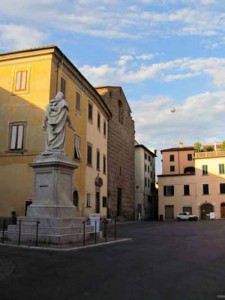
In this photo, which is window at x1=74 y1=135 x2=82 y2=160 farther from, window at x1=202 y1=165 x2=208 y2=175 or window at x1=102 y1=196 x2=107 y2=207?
window at x1=202 y1=165 x2=208 y2=175

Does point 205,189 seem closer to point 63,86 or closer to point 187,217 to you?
point 187,217

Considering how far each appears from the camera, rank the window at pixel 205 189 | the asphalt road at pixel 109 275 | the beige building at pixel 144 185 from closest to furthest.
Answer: the asphalt road at pixel 109 275
the beige building at pixel 144 185
the window at pixel 205 189

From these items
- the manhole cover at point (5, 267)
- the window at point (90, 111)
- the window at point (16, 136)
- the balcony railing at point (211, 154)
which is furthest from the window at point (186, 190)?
the manhole cover at point (5, 267)

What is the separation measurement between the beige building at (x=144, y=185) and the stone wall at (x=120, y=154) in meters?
8.75

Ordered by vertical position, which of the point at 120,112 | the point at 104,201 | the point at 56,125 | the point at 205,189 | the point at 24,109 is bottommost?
the point at 104,201

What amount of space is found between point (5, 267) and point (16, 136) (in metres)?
19.8

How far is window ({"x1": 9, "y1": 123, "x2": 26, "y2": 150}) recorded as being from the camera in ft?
90.1

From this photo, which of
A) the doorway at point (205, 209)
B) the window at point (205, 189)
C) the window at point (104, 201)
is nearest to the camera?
the window at point (104, 201)

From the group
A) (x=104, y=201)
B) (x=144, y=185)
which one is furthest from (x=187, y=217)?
(x=104, y=201)

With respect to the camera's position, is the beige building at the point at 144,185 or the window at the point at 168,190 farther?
the window at the point at 168,190

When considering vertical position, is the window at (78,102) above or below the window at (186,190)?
above

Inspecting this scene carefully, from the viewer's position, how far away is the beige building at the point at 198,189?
62781 millimetres

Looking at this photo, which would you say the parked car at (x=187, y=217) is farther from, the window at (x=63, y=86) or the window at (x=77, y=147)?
the window at (x=63, y=86)

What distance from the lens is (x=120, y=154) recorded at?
48.6 meters
